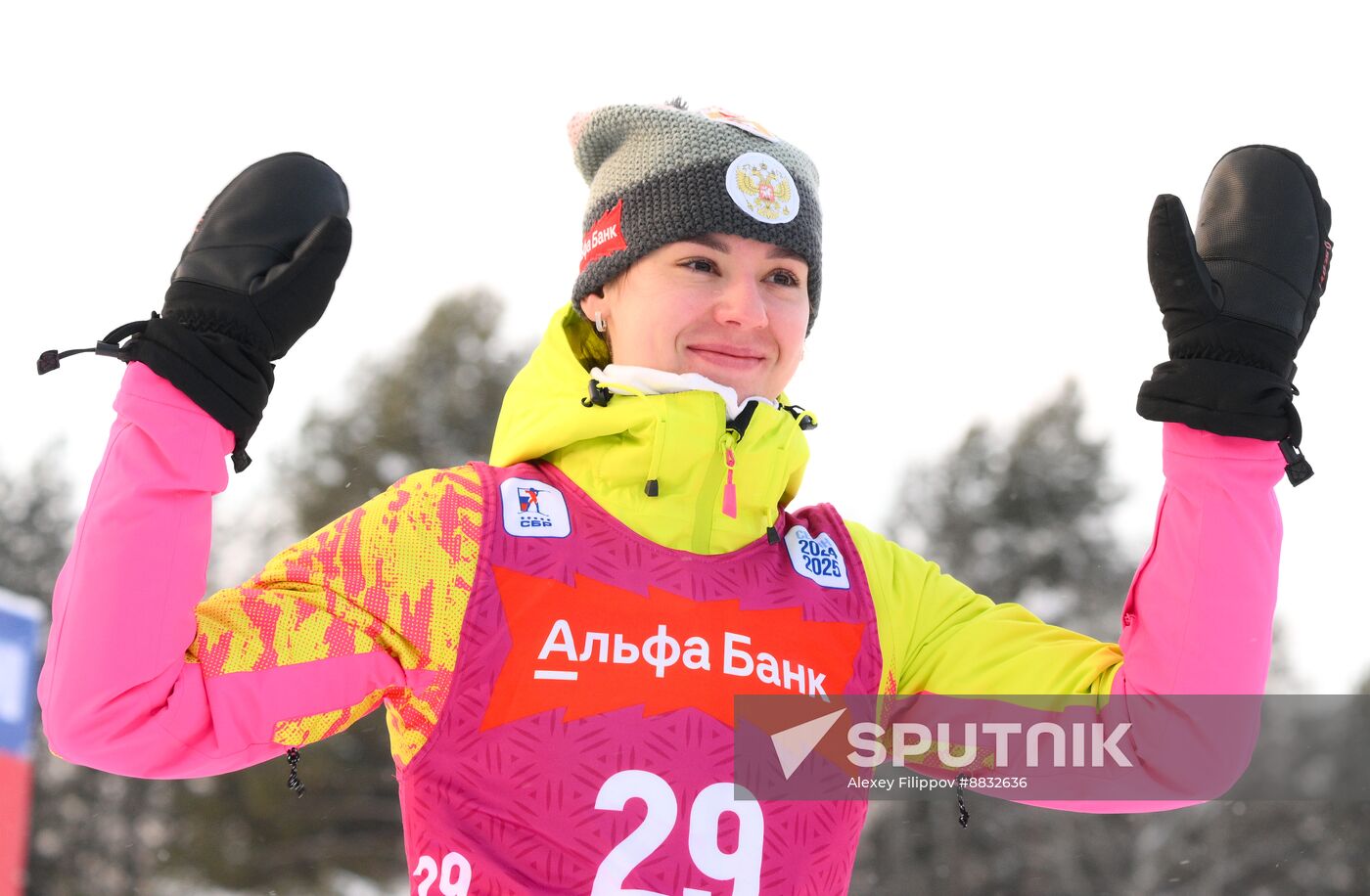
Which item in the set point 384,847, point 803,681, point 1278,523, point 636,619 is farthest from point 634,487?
point 384,847

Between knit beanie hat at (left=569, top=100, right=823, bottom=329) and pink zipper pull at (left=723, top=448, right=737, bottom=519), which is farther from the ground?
knit beanie hat at (left=569, top=100, right=823, bottom=329)

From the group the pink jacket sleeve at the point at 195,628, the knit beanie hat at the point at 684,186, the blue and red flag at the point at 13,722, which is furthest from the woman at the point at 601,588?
the blue and red flag at the point at 13,722

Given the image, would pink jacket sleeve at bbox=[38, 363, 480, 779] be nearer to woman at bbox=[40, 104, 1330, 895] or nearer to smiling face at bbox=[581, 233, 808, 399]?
woman at bbox=[40, 104, 1330, 895]

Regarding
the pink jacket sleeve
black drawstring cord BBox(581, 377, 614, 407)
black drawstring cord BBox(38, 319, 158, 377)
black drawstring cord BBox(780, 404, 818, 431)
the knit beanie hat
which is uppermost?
the knit beanie hat

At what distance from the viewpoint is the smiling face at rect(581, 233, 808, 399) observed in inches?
102

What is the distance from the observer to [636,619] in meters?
2.33

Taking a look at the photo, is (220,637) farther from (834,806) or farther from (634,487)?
(834,806)

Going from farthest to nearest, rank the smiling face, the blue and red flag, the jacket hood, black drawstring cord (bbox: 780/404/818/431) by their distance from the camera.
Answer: the blue and red flag, black drawstring cord (bbox: 780/404/818/431), the smiling face, the jacket hood

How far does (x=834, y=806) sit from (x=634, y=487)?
0.65 metres

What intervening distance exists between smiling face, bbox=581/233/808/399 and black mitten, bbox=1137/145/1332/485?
69cm

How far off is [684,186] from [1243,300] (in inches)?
42.3

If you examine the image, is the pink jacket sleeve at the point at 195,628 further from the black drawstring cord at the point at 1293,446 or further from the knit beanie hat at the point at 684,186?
the black drawstring cord at the point at 1293,446

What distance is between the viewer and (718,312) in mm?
2605

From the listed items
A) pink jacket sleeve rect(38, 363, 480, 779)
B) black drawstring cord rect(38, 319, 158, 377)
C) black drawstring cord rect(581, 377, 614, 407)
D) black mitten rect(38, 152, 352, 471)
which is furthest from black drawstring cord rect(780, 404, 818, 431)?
black drawstring cord rect(38, 319, 158, 377)
